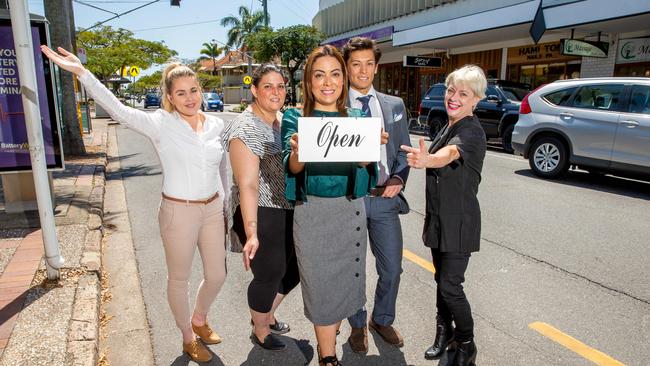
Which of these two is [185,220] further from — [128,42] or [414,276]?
[128,42]

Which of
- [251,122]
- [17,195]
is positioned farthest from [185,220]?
[17,195]

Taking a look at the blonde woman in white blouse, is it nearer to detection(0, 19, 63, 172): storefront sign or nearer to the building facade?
detection(0, 19, 63, 172): storefront sign

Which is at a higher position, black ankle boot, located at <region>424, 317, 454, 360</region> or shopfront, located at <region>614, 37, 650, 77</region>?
shopfront, located at <region>614, 37, 650, 77</region>

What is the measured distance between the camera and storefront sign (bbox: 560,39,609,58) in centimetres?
1396

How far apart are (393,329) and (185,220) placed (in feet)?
5.16

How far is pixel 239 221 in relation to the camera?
9.38 feet

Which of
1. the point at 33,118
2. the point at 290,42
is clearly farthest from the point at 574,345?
the point at 290,42

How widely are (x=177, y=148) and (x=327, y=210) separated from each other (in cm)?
105

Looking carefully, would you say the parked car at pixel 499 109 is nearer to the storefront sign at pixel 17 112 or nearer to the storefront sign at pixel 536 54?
the storefront sign at pixel 536 54

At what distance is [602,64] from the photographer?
1614 centimetres

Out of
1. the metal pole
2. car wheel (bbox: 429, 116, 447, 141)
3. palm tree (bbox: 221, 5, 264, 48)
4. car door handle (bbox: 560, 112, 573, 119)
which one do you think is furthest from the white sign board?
palm tree (bbox: 221, 5, 264, 48)

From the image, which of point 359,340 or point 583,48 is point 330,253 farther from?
point 583,48

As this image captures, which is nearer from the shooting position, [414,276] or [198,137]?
[198,137]

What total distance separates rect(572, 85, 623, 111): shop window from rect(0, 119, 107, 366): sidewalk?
25.8 feet
